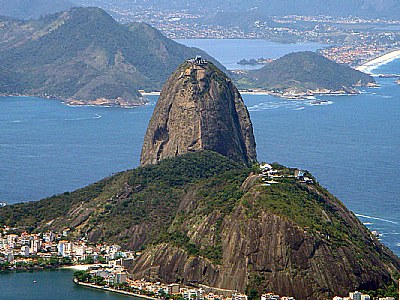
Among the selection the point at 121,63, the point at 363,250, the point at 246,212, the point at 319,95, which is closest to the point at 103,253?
the point at 246,212

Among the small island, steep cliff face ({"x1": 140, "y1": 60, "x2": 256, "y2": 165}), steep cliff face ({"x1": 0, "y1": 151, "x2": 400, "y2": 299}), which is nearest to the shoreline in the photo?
steep cliff face ({"x1": 0, "y1": 151, "x2": 400, "y2": 299})

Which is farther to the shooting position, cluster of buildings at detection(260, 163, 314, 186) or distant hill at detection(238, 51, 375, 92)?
distant hill at detection(238, 51, 375, 92)

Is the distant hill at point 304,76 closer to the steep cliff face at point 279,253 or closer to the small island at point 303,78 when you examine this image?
the small island at point 303,78

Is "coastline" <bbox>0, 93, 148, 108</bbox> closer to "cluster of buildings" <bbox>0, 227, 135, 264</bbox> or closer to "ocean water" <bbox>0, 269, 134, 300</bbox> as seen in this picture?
"cluster of buildings" <bbox>0, 227, 135, 264</bbox>

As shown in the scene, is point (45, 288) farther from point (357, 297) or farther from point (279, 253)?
point (357, 297)

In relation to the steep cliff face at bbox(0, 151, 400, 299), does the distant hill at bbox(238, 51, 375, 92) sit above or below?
above

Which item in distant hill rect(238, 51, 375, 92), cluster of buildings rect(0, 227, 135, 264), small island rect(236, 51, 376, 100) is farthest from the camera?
distant hill rect(238, 51, 375, 92)

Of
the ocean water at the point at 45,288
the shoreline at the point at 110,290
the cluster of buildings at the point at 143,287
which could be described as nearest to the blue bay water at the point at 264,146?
the ocean water at the point at 45,288

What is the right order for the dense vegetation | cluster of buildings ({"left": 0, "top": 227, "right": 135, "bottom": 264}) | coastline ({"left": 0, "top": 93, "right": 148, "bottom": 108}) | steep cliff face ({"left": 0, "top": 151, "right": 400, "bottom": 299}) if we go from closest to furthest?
steep cliff face ({"left": 0, "top": 151, "right": 400, "bottom": 299}) → cluster of buildings ({"left": 0, "top": 227, "right": 135, "bottom": 264}) → the dense vegetation → coastline ({"left": 0, "top": 93, "right": 148, "bottom": 108})
